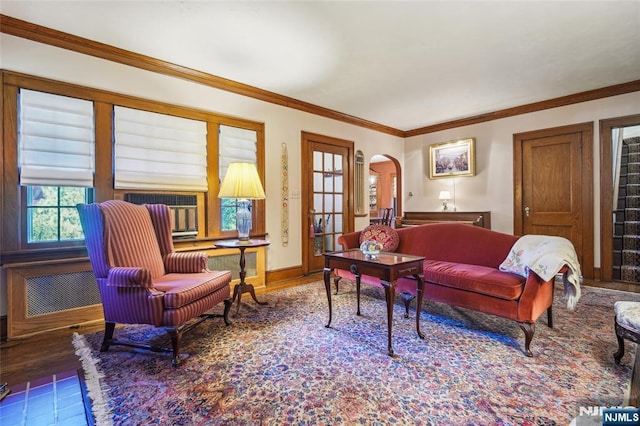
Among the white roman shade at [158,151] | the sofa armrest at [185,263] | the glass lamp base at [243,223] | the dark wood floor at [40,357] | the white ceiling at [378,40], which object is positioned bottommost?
the dark wood floor at [40,357]

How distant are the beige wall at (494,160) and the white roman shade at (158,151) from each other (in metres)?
4.21

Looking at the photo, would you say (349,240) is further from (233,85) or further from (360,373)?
(233,85)

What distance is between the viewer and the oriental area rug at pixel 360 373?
148 cm

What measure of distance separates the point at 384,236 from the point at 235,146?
2.17m


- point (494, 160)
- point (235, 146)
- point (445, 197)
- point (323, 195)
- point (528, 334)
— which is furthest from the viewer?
point (445, 197)

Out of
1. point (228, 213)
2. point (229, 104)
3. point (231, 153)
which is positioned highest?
point (229, 104)

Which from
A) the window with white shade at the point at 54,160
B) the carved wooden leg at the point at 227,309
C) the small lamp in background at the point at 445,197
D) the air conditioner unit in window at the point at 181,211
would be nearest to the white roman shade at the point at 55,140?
the window with white shade at the point at 54,160

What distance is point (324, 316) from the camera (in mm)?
2799

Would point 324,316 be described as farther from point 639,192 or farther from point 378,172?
point 378,172

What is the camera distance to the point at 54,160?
2543mm

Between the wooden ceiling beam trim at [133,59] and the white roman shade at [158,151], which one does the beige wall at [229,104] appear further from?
the white roman shade at [158,151]

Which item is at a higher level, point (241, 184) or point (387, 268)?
point (241, 184)

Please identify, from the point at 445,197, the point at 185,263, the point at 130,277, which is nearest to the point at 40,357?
the point at 130,277

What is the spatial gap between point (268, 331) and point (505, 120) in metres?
4.94
